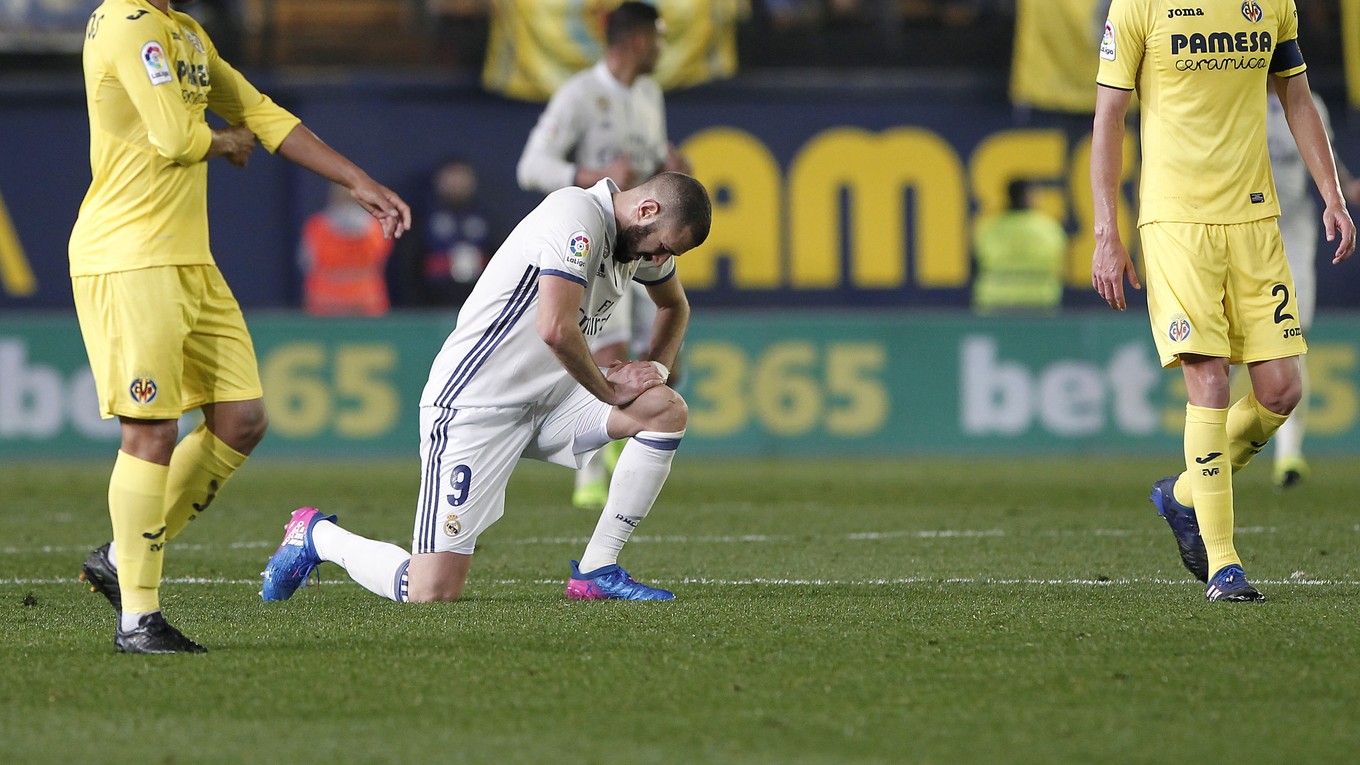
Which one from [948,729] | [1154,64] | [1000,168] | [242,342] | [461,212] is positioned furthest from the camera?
[1000,168]

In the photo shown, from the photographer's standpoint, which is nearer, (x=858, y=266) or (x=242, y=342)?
(x=242, y=342)

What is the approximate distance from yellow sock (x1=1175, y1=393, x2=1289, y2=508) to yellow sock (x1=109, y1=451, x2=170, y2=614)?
10.3 ft

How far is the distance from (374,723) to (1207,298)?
2.99 metres

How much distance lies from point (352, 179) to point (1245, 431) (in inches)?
116

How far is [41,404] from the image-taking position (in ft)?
43.4

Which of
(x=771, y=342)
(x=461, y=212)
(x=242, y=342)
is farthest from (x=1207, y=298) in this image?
(x=461, y=212)

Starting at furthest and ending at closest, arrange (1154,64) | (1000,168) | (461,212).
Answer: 1. (1000,168)
2. (461,212)
3. (1154,64)

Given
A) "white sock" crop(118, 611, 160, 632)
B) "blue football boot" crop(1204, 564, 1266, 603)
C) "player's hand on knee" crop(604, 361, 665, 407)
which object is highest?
"player's hand on knee" crop(604, 361, 665, 407)

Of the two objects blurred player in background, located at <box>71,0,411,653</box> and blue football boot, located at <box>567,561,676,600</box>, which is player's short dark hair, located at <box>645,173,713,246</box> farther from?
blue football boot, located at <box>567,561,676,600</box>

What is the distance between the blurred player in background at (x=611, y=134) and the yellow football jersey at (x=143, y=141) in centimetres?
446

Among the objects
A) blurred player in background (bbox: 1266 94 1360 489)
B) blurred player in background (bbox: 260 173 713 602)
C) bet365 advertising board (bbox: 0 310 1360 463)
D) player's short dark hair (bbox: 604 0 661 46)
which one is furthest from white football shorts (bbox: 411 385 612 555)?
bet365 advertising board (bbox: 0 310 1360 463)

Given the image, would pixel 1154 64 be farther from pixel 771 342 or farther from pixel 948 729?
pixel 771 342

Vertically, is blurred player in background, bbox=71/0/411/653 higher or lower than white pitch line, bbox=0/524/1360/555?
higher

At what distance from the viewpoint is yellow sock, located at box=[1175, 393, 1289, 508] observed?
19.3ft
